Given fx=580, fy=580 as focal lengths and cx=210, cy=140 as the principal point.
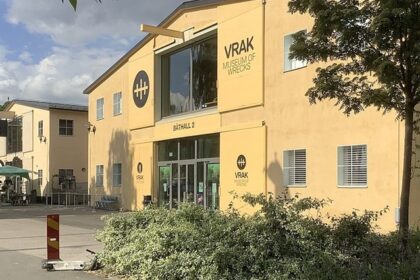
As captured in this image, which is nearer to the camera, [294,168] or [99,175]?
[294,168]

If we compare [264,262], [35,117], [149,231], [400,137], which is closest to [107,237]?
[149,231]

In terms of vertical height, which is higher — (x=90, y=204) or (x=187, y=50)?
(x=187, y=50)

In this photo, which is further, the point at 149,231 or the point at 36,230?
the point at 36,230

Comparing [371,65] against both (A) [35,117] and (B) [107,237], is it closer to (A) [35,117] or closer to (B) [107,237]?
(B) [107,237]

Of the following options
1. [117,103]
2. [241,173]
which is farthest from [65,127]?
[241,173]

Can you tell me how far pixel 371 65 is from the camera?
772 cm

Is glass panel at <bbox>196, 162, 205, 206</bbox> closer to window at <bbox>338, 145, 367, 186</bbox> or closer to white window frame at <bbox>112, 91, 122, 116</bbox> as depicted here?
window at <bbox>338, 145, 367, 186</bbox>

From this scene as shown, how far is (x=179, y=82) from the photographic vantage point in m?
27.4

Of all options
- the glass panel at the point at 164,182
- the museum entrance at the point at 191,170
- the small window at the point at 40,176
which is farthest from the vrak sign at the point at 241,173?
the small window at the point at 40,176

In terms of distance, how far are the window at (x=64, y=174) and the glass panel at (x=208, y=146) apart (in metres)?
20.9

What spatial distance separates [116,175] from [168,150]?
5.83 metres

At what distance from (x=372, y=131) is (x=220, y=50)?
28.8 ft

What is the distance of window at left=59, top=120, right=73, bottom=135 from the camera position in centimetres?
4378

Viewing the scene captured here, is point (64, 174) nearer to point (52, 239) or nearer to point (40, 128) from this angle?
point (40, 128)
